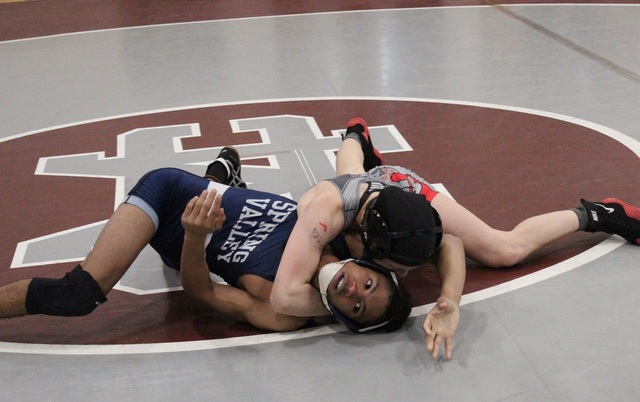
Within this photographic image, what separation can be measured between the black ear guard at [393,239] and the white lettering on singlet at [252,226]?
53cm

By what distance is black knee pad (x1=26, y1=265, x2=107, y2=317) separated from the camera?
10.4ft

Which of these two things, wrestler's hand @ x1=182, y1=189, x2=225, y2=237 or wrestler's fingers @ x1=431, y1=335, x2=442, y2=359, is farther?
wrestler's hand @ x1=182, y1=189, x2=225, y2=237

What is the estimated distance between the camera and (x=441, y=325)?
3.05m

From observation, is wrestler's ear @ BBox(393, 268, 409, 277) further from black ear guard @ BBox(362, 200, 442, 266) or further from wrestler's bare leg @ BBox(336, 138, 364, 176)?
wrestler's bare leg @ BBox(336, 138, 364, 176)

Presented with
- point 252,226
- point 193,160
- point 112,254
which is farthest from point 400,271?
point 193,160

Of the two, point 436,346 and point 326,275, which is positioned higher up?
point 326,275

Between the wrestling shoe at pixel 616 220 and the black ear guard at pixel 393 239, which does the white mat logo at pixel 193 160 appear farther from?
the wrestling shoe at pixel 616 220

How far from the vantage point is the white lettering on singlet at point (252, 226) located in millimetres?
3396

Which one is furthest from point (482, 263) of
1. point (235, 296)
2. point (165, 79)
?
point (165, 79)

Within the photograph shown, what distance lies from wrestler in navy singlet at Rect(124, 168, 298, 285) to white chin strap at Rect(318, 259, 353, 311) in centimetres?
30

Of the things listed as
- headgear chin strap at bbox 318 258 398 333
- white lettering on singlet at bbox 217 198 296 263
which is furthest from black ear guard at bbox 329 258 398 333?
white lettering on singlet at bbox 217 198 296 263

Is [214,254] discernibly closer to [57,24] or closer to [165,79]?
[165,79]

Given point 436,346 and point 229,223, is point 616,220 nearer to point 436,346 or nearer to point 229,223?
point 436,346

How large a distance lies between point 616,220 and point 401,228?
A: 1288mm
